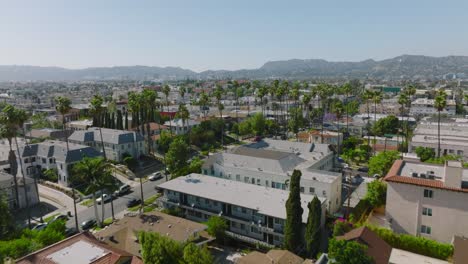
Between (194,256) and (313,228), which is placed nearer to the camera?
(194,256)

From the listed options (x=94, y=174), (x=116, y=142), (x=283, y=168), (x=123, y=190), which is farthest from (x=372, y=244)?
(x=116, y=142)

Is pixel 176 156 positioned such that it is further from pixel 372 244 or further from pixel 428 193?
pixel 428 193

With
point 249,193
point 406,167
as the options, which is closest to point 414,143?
point 406,167

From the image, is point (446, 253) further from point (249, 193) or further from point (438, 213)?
point (249, 193)

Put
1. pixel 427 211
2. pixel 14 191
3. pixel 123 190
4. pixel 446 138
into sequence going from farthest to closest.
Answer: pixel 446 138, pixel 123 190, pixel 14 191, pixel 427 211

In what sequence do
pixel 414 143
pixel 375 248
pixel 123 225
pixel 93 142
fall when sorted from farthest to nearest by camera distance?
pixel 93 142, pixel 414 143, pixel 123 225, pixel 375 248

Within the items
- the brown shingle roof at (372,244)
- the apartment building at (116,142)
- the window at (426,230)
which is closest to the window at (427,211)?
the window at (426,230)

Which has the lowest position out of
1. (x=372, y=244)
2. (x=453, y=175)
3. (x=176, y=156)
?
(x=372, y=244)
